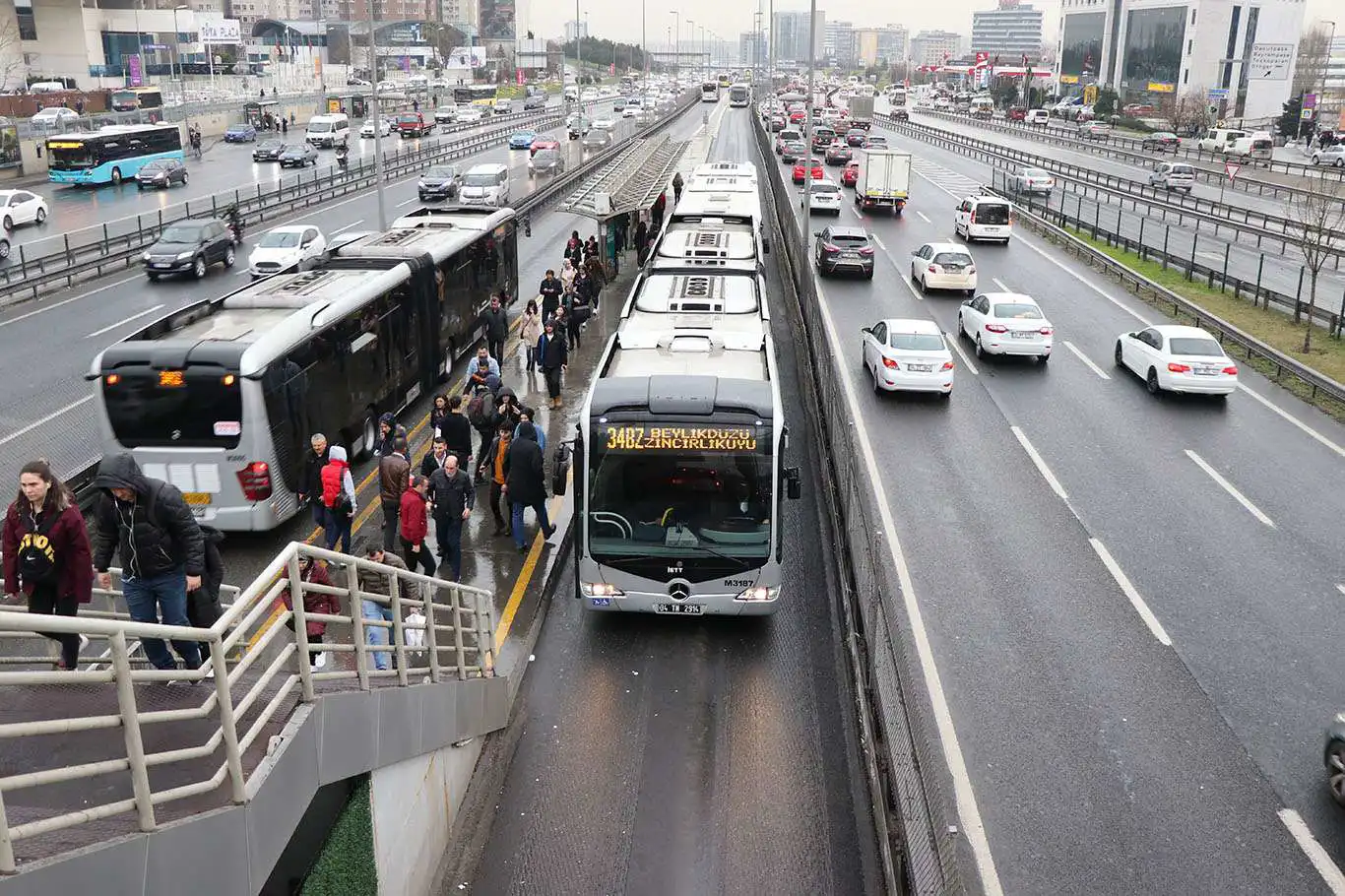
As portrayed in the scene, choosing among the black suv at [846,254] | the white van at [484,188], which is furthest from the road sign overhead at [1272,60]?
the black suv at [846,254]

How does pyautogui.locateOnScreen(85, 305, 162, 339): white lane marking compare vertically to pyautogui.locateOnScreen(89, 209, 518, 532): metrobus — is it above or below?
below

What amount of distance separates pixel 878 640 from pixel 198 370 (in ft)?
29.3

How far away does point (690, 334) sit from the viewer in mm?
15000

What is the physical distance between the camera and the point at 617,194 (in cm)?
3203

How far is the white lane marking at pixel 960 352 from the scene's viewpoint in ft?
83.4

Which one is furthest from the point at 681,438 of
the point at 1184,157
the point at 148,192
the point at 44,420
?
the point at 1184,157

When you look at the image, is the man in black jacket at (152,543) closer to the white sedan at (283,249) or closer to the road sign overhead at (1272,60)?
the white sedan at (283,249)

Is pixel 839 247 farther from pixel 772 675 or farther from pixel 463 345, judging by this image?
pixel 772 675

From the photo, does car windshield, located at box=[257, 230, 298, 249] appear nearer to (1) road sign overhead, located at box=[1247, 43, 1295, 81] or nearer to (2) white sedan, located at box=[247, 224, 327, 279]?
(2) white sedan, located at box=[247, 224, 327, 279]

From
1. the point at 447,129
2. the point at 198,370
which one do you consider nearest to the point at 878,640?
the point at 198,370

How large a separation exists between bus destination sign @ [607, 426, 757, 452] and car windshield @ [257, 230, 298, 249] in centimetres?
2569

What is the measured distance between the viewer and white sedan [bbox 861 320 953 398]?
73.5 ft

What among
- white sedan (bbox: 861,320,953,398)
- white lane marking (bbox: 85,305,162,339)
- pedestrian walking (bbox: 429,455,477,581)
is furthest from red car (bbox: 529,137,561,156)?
Answer: pedestrian walking (bbox: 429,455,477,581)

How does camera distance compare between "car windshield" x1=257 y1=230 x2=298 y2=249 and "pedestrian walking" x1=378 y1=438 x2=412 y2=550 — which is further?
"car windshield" x1=257 y1=230 x2=298 y2=249
